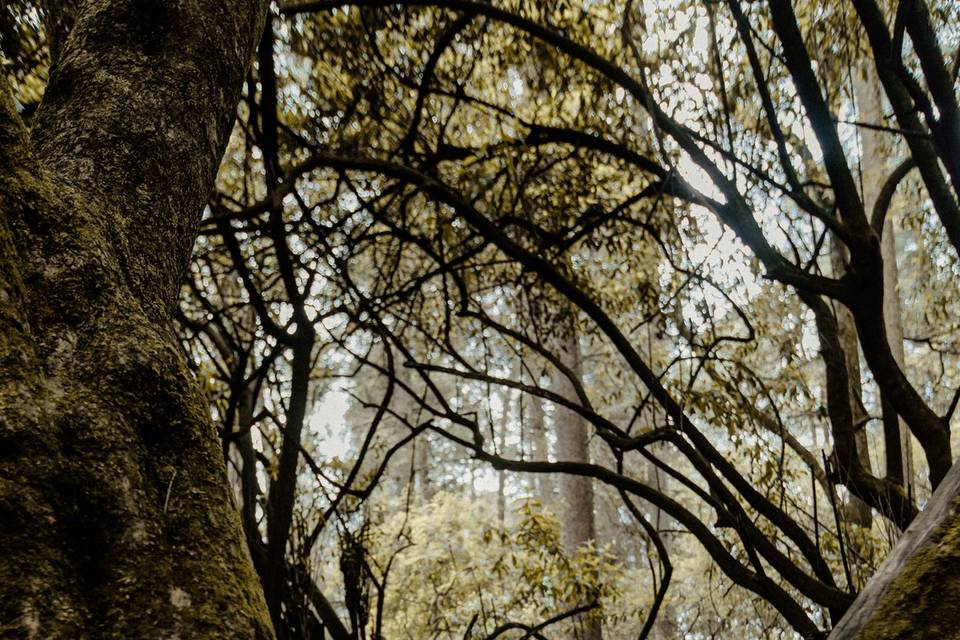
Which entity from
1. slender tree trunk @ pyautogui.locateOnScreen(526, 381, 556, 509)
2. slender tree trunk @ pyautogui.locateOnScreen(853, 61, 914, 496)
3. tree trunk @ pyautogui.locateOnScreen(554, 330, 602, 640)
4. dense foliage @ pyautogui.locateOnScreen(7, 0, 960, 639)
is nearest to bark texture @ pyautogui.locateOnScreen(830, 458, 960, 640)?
dense foliage @ pyautogui.locateOnScreen(7, 0, 960, 639)

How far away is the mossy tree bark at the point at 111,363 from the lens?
0.53 meters

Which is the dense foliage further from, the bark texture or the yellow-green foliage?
the bark texture

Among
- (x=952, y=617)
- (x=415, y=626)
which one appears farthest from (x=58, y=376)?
(x=415, y=626)

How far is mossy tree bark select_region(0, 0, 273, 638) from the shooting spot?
0.53 metres

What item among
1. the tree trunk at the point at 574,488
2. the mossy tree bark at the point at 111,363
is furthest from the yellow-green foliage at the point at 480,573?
the mossy tree bark at the point at 111,363

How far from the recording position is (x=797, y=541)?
2.15m

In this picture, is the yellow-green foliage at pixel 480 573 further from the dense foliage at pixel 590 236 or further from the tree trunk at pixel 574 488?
the tree trunk at pixel 574 488

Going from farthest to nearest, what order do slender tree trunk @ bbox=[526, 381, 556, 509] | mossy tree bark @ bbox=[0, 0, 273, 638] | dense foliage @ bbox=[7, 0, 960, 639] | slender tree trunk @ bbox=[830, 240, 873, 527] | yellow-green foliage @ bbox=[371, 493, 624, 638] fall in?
slender tree trunk @ bbox=[526, 381, 556, 509] → yellow-green foliage @ bbox=[371, 493, 624, 638] → slender tree trunk @ bbox=[830, 240, 873, 527] → dense foliage @ bbox=[7, 0, 960, 639] → mossy tree bark @ bbox=[0, 0, 273, 638]

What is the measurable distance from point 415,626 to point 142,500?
804 centimetres

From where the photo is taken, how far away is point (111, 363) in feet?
2.15

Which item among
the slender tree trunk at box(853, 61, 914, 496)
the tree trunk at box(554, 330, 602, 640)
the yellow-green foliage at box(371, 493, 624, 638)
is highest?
the slender tree trunk at box(853, 61, 914, 496)

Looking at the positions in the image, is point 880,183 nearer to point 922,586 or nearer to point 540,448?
point 922,586

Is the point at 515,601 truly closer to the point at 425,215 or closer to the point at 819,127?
Answer: the point at 425,215

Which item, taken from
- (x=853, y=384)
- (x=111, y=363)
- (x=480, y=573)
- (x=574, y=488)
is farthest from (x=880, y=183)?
(x=111, y=363)
